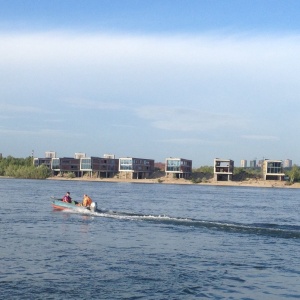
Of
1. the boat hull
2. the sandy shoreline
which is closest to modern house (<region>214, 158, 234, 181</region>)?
the sandy shoreline

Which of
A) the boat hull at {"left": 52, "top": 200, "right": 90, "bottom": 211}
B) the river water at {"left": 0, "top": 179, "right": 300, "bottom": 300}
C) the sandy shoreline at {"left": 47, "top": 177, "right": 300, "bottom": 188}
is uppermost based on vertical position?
the sandy shoreline at {"left": 47, "top": 177, "right": 300, "bottom": 188}

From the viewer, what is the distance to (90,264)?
90.6 ft

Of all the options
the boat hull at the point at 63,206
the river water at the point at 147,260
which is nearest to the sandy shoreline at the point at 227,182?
the boat hull at the point at 63,206

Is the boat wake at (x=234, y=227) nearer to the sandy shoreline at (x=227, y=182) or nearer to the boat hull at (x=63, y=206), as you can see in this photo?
the boat hull at (x=63, y=206)

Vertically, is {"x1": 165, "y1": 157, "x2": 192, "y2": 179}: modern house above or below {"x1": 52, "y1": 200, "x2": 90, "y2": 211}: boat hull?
above

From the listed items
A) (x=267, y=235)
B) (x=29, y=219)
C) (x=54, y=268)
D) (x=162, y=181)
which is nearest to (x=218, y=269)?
(x=54, y=268)

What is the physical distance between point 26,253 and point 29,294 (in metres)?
8.55

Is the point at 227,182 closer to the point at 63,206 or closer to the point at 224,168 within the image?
the point at 224,168

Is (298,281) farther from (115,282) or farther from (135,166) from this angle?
(135,166)

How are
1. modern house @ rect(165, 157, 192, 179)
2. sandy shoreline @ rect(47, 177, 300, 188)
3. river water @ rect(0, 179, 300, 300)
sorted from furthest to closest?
modern house @ rect(165, 157, 192, 179), sandy shoreline @ rect(47, 177, 300, 188), river water @ rect(0, 179, 300, 300)

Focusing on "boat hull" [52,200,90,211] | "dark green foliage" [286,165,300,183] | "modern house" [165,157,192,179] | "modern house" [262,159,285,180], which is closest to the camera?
"boat hull" [52,200,90,211]

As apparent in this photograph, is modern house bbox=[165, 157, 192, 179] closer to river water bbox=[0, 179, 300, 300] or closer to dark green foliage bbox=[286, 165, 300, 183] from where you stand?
dark green foliage bbox=[286, 165, 300, 183]

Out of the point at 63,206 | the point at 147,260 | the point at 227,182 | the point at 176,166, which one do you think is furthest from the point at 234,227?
the point at 176,166

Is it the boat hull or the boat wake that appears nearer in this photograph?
the boat wake
